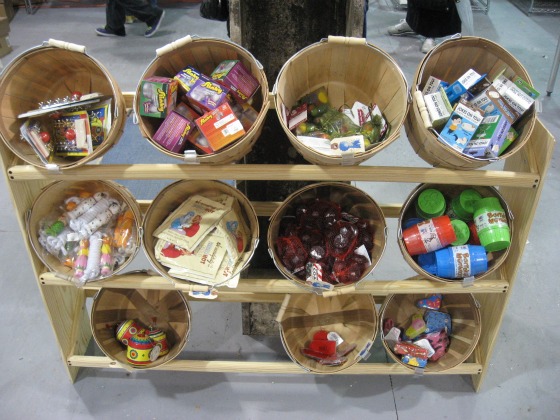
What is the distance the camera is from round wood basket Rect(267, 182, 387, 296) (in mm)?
1797

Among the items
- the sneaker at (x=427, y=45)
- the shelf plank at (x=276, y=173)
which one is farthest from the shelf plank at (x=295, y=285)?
the sneaker at (x=427, y=45)

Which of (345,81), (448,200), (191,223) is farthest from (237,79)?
(448,200)

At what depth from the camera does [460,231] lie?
1776mm

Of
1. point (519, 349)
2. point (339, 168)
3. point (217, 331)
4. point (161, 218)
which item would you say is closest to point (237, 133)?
point (339, 168)

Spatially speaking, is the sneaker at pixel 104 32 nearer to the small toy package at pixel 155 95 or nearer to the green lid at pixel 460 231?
the small toy package at pixel 155 95

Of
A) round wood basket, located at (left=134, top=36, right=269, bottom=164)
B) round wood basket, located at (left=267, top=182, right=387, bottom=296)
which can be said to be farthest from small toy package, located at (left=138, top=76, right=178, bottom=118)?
round wood basket, located at (left=267, top=182, right=387, bottom=296)

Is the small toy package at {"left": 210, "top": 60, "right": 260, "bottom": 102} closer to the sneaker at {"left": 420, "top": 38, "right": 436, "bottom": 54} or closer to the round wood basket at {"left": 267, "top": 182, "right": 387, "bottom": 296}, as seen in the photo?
the round wood basket at {"left": 267, "top": 182, "right": 387, "bottom": 296}

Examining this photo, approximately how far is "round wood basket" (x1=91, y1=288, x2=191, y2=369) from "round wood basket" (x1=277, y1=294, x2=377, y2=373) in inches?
17.6

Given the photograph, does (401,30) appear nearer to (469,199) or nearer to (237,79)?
(469,199)

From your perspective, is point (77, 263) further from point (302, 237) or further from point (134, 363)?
point (302, 237)

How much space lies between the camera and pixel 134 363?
2098mm

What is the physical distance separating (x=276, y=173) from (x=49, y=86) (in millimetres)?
870

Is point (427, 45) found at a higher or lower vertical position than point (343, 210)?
lower

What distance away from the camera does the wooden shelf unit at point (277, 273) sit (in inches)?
63.1
